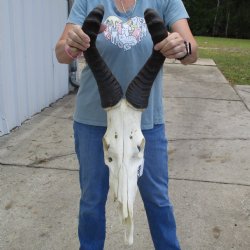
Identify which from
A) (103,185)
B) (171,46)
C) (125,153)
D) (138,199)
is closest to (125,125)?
(125,153)

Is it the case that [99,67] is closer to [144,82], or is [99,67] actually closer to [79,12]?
[144,82]

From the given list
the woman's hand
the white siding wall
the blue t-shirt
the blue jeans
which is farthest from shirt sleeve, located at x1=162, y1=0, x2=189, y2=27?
the white siding wall

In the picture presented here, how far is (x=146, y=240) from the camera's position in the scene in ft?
11.4

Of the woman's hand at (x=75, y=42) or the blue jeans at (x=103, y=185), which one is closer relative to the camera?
the woman's hand at (x=75, y=42)

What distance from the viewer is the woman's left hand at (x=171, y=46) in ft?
6.28

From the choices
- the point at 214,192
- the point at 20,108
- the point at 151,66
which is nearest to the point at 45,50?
the point at 20,108

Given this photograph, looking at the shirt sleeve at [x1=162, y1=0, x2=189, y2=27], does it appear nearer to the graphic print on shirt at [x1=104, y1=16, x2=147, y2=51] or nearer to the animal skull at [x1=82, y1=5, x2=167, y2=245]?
the graphic print on shirt at [x1=104, y1=16, x2=147, y2=51]

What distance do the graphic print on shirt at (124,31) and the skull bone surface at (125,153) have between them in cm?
31

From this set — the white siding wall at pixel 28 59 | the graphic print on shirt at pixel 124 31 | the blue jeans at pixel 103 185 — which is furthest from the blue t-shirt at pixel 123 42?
the white siding wall at pixel 28 59

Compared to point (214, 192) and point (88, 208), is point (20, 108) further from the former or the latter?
point (88, 208)

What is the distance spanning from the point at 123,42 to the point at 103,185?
2.56 ft

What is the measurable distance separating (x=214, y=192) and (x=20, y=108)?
304 cm

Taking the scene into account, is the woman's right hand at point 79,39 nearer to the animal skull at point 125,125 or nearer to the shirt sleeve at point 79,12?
the animal skull at point 125,125

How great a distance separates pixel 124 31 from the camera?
2184 mm
